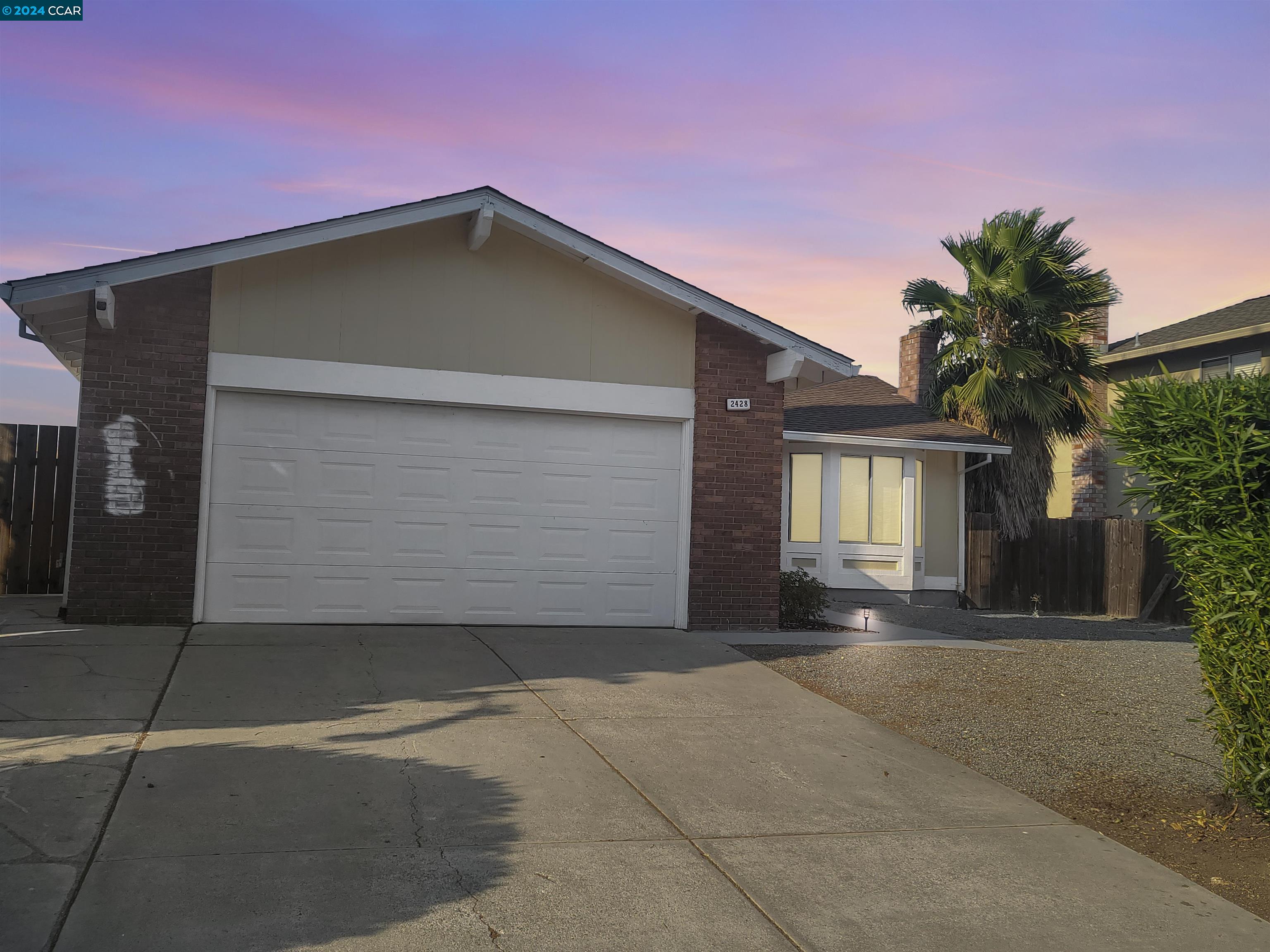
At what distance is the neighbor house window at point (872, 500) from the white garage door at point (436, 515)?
6.27m

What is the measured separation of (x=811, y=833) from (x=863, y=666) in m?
4.52

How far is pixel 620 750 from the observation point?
6312 millimetres

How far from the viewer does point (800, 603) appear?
1195cm

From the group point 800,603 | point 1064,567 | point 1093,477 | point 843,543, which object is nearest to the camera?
point 800,603

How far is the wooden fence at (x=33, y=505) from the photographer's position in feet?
40.0

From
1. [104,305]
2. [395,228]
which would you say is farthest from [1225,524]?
[104,305]

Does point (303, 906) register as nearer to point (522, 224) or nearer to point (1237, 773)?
point (1237, 773)

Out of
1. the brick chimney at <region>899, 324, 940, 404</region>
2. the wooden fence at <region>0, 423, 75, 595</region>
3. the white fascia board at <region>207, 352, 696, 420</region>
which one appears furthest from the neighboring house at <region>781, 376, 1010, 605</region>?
the wooden fence at <region>0, 423, 75, 595</region>

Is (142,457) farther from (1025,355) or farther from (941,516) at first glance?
(1025,355)

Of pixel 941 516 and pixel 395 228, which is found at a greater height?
pixel 395 228

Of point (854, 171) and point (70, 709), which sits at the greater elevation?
point (854, 171)

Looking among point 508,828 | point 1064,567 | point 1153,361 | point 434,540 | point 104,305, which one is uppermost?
point 1153,361

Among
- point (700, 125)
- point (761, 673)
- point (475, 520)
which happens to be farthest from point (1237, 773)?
point (700, 125)

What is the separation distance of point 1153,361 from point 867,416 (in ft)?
33.0
